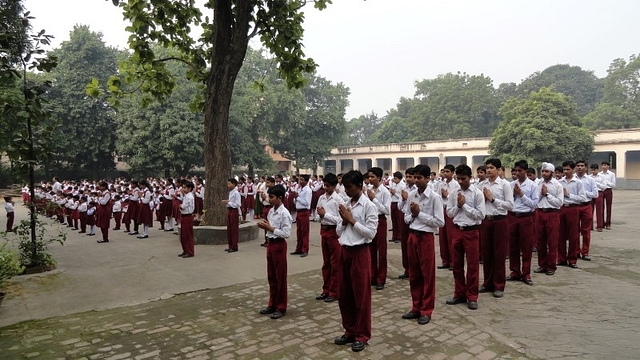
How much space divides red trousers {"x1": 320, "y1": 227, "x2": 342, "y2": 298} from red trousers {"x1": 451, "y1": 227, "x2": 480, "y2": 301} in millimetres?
1616

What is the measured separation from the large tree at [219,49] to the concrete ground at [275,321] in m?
3.66

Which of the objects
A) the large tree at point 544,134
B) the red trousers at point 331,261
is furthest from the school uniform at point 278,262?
the large tree at point 544,134

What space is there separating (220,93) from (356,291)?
807 cm

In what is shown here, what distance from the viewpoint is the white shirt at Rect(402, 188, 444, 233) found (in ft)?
16.6

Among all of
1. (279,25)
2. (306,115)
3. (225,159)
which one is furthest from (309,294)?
(306,115)

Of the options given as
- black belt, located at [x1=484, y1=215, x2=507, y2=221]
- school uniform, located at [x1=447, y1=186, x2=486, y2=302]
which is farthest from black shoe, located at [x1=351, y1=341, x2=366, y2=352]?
black belt, located at [x1=484, y1=215, x2=507, y2=221]

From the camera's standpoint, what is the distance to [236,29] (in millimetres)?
10711

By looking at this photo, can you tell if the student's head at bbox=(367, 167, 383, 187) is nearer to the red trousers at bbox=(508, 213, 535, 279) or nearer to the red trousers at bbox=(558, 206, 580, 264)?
the red trousers at bbox=(508, 213, 535, 279)

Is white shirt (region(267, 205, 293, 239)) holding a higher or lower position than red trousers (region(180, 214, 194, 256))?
higher

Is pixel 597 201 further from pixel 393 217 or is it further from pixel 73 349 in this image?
pixel 73 349

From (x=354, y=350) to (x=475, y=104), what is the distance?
148 ft

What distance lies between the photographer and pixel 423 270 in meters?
4.97

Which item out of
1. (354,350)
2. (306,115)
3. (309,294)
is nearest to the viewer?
(354,350)

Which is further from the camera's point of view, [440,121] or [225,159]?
[440,121]
